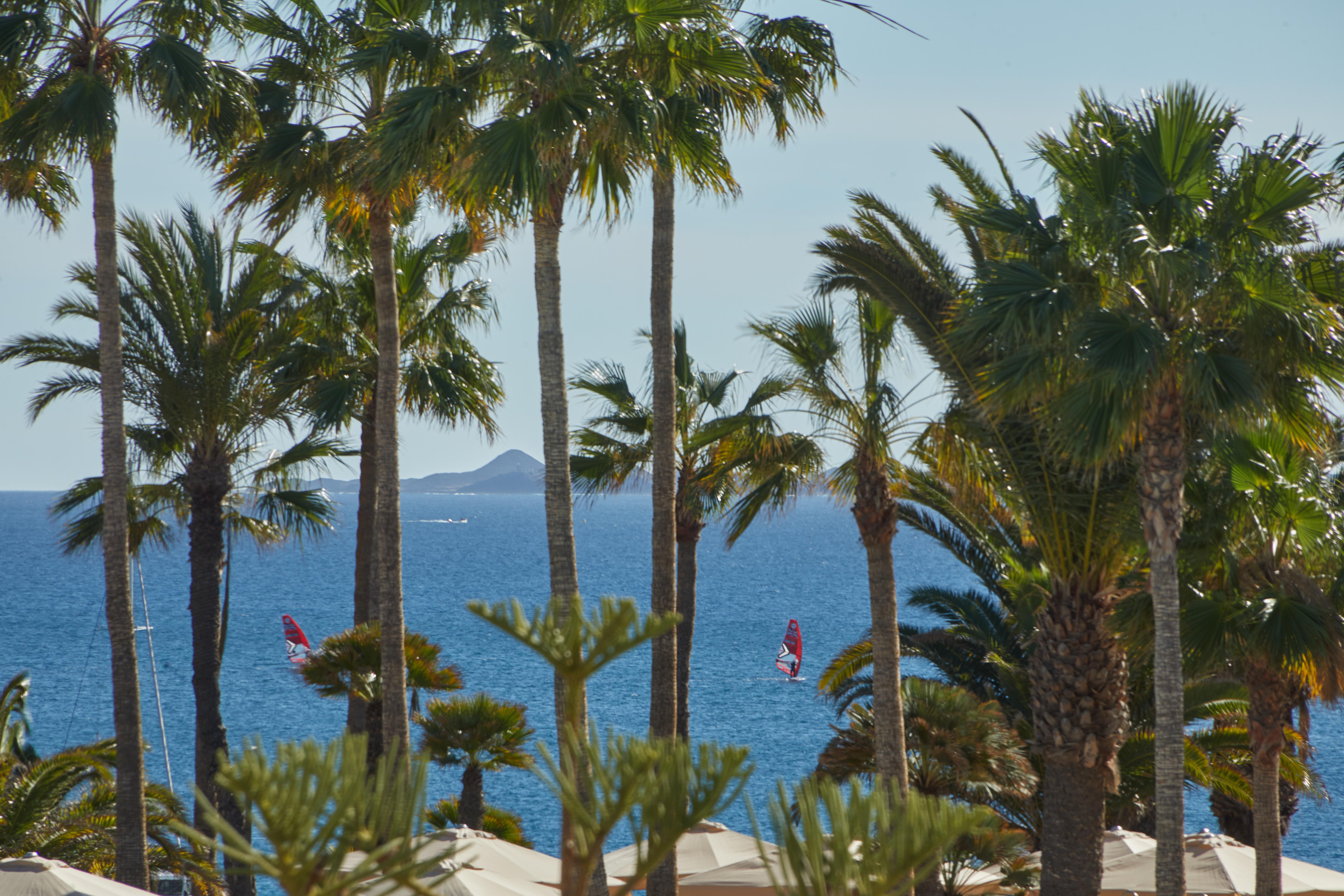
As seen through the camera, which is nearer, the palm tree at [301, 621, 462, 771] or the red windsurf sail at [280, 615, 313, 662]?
the palm tree at [301, 621, 462, 771]

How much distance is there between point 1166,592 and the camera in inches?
428

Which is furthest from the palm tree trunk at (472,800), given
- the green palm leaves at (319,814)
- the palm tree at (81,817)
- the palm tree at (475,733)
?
the green palm leaves at (319,814)

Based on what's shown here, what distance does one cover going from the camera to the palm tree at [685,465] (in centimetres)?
1534

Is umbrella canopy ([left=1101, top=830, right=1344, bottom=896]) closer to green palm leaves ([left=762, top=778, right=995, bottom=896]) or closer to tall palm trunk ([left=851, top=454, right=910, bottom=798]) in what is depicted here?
tall palm trunk ([left=851, top=454, right=910, bottom=798])

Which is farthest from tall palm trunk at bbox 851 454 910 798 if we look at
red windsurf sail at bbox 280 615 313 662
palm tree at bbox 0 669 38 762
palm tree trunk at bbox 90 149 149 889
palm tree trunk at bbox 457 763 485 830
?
red windsurf sail at bbox 280 615 313 662

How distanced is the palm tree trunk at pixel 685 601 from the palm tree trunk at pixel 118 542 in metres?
7.79

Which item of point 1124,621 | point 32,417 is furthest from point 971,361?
point 32,417

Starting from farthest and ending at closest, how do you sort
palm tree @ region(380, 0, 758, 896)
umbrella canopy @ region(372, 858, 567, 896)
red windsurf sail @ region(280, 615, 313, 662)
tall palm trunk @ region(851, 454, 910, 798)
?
red windsurf sail @ region(280, 615, 313, 662) < tall palm trunk @ region(851, 454, 910, 798) < umbrella canopy @ region(372, 858, 567, 896) < palm tree @ region(380, 0, 758, 896)

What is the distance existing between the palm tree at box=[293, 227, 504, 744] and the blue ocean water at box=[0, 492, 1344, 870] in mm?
2339

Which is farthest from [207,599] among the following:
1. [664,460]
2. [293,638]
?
[293,638]

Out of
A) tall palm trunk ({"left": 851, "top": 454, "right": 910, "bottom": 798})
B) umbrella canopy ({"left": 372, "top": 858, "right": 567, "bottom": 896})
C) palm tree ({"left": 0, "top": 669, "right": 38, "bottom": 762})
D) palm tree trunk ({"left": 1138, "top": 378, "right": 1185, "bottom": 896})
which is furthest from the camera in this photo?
palm tree ({"left": 0, "top": 669, "right": 38, "bottom": 762})

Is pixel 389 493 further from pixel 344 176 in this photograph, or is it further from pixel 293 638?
pixel 293 638

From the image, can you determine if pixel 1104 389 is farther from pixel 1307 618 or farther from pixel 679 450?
pixel 679 450

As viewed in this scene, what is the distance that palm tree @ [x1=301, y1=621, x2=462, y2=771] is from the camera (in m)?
15.6
